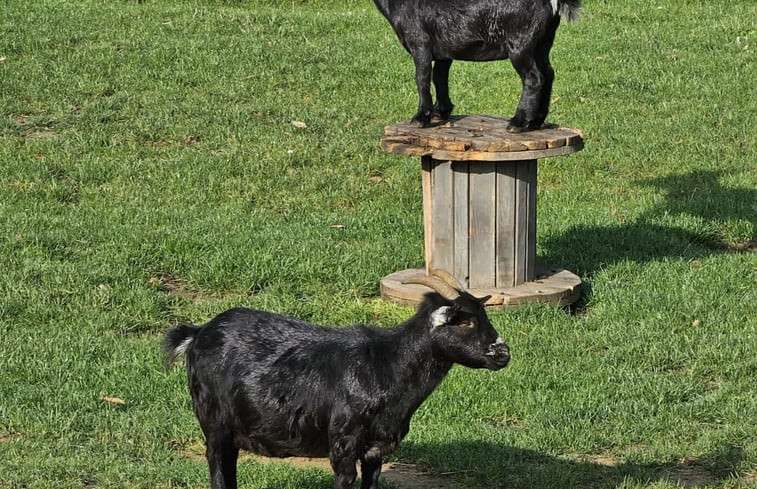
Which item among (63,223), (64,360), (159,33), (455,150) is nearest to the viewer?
(64,360)

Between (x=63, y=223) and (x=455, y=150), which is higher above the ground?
(x=455, y=150)

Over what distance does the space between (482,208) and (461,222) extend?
7.4 inches

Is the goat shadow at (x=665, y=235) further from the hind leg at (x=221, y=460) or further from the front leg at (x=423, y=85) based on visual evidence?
the hind leg at (x=221, y=460)

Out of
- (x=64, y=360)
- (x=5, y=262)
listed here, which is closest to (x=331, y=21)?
(x=5, y=262)

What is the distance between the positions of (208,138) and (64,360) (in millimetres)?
5090

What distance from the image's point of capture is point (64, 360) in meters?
7.76

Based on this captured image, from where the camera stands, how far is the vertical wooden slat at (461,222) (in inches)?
342

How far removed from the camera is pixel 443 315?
5.45 m

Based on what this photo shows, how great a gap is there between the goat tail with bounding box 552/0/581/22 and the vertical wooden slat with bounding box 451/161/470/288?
1.24 m

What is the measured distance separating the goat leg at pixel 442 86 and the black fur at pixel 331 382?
152 inches

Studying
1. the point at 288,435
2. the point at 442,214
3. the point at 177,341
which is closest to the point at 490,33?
the point at 442,214

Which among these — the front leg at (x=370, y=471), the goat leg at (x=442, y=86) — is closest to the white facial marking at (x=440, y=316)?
the front leg at (x=370, y=471)

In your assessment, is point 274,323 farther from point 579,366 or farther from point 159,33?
point 159,33

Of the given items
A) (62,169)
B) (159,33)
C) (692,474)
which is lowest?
(692,474)
